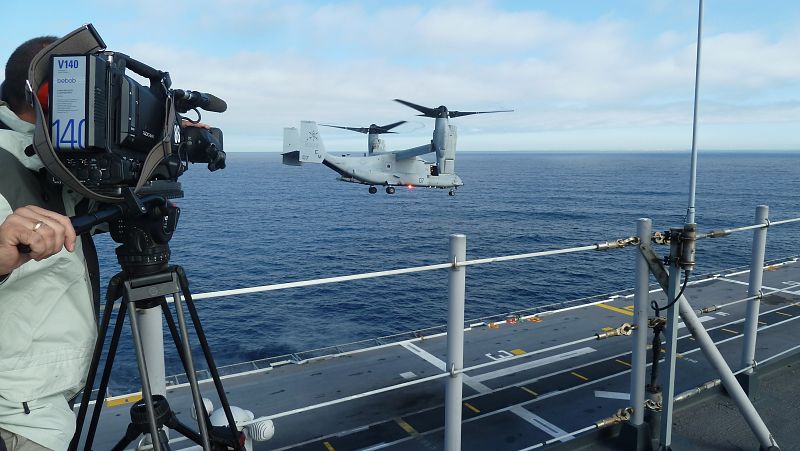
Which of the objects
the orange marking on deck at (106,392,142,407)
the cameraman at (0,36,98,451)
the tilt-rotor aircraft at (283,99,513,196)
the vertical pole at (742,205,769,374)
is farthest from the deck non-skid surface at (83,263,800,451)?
the tilt-rotor aircraft at (283,99,513,196)

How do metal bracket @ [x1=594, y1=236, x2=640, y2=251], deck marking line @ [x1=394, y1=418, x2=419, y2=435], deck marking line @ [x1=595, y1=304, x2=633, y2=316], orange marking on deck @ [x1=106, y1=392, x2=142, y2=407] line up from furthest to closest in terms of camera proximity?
deck marking line @ [x1=595, y1=304, x2=633, y2=316], orange marking on deck @ [x1=106, y1=392, x2=142, y2=407], deck marking line @ [x1=394, y1=418, x2=419, y2=435], metal bracket @ [x1=594, y1=236, x2=640, y2=251]

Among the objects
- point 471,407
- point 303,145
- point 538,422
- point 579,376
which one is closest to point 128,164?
point 538,422

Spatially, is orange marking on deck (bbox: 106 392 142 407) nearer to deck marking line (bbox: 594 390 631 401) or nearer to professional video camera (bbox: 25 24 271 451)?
deck marking line (bbox: 594 390 631 401)

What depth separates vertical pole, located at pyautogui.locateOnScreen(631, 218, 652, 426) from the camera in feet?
13.4

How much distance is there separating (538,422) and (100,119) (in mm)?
13069

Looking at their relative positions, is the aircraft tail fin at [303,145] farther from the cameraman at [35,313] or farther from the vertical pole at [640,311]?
the cameraman at [35,313]

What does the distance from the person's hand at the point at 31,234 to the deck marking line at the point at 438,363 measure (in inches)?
614

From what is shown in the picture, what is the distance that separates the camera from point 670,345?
4340mm

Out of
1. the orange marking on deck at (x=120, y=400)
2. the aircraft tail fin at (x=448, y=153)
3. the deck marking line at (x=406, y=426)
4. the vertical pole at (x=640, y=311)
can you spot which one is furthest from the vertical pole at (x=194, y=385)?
the aircraft tail fin at (x=448, y=153)

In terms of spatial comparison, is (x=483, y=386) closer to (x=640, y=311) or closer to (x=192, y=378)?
(x=640, y=311)

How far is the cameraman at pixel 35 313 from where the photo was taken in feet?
6.17

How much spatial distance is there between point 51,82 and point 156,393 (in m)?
1.52

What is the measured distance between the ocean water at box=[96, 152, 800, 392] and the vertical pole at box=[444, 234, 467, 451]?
27132 millimetres

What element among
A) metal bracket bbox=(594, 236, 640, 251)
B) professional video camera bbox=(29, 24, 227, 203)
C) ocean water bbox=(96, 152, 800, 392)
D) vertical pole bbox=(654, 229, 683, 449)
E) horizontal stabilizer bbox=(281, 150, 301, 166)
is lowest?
ocean water bbox=(96, 152, 800, 392)
